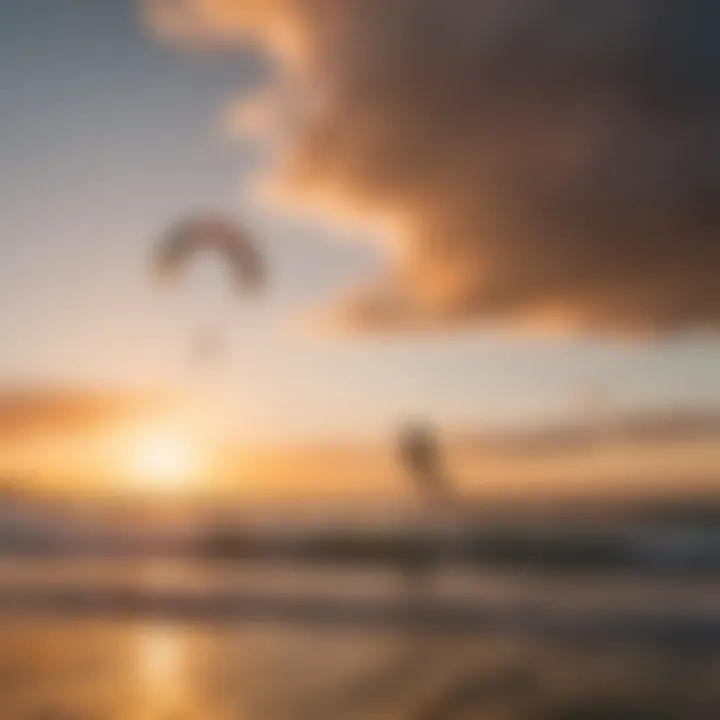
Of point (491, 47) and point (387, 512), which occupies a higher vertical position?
point (491, 47)

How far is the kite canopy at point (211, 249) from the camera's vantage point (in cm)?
113

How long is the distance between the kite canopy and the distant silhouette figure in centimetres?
21

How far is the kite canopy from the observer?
1.13m

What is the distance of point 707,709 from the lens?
1014 mm

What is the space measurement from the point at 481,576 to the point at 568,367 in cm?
23

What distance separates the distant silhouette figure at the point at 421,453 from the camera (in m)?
1.13

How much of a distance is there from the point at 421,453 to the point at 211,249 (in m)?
0.29

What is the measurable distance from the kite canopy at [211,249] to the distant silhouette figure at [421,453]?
213 mm

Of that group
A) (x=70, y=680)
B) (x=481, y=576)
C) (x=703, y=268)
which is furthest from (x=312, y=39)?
(x=70, y=680)

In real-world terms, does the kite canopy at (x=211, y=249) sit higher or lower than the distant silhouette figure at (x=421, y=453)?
higher

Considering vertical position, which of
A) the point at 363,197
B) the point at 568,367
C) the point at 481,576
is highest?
the point at 363,197

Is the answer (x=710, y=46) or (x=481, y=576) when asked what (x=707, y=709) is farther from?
(x=710, y=46)

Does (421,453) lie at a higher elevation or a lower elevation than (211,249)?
lower

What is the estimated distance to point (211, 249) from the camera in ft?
3.73
